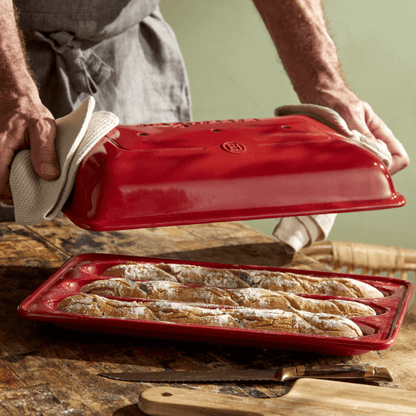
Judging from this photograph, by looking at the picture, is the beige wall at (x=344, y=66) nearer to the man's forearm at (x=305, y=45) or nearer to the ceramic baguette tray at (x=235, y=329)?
the man's forearm at (x=305, y=45)

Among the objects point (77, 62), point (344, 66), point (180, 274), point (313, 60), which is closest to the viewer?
point (180, 274)

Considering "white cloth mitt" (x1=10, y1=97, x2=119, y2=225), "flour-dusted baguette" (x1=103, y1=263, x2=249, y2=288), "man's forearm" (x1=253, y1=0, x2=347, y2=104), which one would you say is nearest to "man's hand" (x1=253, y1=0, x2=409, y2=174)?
"man's forearm" (x1=253, y1=0, x2=347, y2=104)

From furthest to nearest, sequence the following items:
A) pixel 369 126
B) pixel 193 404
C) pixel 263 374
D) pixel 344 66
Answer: pixel 344 66
pixel 369 126
pixel 263 374
pixel 193 404

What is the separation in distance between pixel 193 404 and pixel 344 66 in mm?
2397

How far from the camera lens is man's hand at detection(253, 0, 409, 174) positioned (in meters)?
1.15

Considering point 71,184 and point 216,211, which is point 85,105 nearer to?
point 71,184

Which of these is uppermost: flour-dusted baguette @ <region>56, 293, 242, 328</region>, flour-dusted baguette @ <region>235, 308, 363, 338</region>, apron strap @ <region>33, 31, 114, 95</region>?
apron strap @ <region>33, 31, 114, 95</region>

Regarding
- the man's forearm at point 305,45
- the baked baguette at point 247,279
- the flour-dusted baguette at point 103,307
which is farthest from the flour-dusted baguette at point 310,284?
the man's forearm at point 305,45

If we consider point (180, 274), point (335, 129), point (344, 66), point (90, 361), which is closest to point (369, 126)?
point (335, 129)

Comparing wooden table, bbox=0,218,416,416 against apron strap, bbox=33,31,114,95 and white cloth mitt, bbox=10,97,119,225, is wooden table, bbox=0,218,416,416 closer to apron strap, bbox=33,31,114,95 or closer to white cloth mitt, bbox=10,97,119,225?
white cloth mitt, bbox=10,97,119,225

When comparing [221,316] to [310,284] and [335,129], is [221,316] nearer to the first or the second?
[310,284]

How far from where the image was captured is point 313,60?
1.30 meters

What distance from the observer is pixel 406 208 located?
9.13ft

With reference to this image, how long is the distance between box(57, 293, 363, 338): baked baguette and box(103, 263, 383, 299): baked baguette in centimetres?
12
